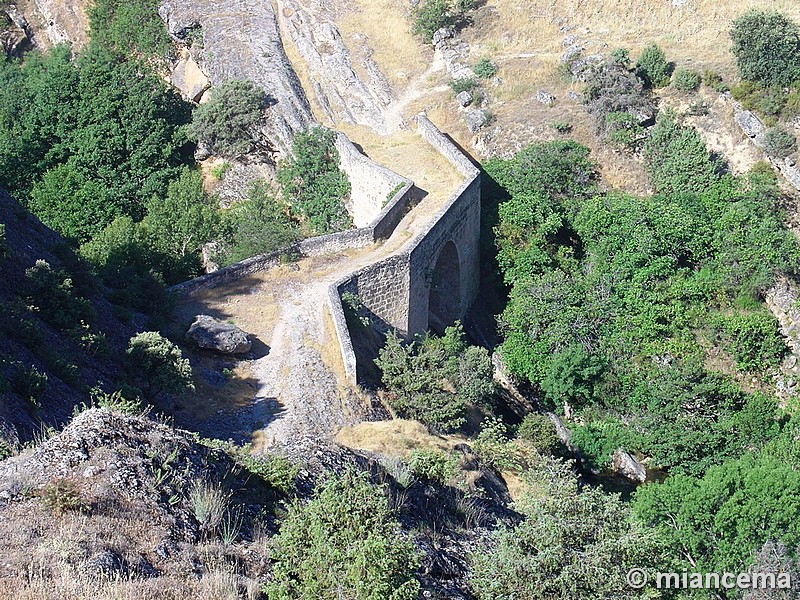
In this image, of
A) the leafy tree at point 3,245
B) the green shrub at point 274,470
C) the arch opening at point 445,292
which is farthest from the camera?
the arch opening at point 445,292

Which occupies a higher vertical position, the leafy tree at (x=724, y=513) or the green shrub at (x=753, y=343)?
the leafy tree at (x=724, y=513)

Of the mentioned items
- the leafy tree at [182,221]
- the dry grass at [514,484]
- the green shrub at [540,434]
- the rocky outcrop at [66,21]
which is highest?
the rocky outcrop at [66,21]

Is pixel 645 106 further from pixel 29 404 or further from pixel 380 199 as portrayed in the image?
pixel 29 404

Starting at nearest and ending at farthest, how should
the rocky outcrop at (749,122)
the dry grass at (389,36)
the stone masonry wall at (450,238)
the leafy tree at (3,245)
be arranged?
the leafy tree at (3,245), the stone masonry wall at (450,238), the rocky outcrop at (749,122), the dry grass at (389,36)

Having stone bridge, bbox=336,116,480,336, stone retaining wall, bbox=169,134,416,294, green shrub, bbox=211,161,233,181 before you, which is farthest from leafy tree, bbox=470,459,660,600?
green shrub, bbox=211,161,233,181

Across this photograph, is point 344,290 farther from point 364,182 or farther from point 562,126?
point 562,126

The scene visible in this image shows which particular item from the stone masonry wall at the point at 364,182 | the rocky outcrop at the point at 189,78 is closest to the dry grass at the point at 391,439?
the stone masonry wall at the point at 364,182

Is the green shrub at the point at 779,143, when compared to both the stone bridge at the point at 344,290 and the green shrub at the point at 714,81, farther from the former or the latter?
the stone bridge at the point at 344,290
